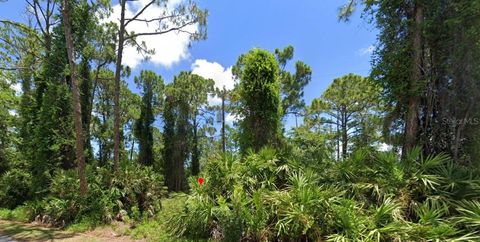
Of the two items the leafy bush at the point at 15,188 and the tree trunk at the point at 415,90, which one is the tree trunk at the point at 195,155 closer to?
the leafy bush at the point at 15,188

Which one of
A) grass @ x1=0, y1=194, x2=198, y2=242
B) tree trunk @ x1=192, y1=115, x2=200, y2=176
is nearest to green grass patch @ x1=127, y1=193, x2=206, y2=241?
A: grass @ x1=0, y1=194, x2=198, y2=242

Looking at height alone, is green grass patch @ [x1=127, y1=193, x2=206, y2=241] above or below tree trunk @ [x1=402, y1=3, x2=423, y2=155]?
below

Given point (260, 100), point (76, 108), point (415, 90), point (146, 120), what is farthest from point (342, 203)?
point (146, 120)

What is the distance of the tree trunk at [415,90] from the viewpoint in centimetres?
799

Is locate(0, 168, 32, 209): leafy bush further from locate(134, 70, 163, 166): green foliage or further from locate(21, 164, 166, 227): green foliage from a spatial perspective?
locate(134, 70, 163, 166): green foliage

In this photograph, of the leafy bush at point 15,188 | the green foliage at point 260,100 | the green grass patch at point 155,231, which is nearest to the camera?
the green grass patch at point 155,231

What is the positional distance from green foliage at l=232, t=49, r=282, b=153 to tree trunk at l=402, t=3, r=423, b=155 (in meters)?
4.15

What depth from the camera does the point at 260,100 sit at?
10.8 m

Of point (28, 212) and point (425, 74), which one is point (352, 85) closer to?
point (425, 74)

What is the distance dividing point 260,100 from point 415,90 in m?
4.76

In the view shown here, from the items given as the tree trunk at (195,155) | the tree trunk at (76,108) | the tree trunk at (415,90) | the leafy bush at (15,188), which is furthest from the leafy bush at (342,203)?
the tree trunk at (195,155)

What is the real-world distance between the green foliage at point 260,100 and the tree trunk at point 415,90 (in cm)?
415

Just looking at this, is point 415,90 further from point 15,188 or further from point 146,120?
point 146,120

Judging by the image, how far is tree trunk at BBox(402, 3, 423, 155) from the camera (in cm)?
799
